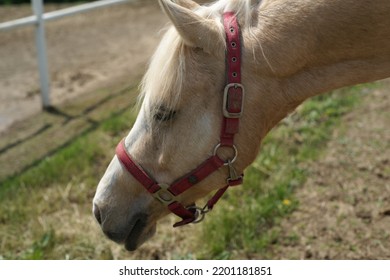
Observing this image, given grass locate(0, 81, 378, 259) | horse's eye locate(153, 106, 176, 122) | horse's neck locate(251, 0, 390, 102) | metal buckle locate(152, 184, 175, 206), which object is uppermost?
horse's neck locate(251, 0, 390, 102)

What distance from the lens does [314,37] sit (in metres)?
1.98

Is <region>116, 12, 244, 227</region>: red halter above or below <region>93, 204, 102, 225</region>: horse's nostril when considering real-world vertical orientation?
above

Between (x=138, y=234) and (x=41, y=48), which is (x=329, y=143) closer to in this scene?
(x=138, y=234)

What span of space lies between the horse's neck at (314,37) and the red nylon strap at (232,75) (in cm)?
9

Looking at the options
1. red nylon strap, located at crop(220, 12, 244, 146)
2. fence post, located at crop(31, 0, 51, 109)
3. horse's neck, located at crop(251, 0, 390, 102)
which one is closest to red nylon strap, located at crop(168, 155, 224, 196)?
red nylon strap, located at crop(220, 12, 244, 146)

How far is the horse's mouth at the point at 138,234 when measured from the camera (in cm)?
226

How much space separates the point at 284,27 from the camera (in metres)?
1.96

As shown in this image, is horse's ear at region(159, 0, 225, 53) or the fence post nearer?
horse's ear at region(159, 0, 225, 53)

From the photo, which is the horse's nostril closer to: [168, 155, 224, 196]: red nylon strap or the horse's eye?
[168, 155, 224, 196]: red nylon strap

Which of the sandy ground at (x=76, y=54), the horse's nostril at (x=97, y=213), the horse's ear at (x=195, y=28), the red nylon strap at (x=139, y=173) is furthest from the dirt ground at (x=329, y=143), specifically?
Answer: the horse's ear at (x=195, y=28)

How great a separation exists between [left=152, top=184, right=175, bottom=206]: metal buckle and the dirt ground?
113cm

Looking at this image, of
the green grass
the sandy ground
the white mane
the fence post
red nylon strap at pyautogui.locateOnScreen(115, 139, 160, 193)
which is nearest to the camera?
the white mane

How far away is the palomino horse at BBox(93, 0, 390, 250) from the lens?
6.42ft

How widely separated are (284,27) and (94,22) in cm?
733
